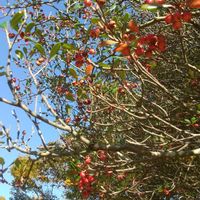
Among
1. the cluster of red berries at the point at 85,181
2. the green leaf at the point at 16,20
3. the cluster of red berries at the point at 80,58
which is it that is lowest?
the cluster of red berries at the point at 85,181

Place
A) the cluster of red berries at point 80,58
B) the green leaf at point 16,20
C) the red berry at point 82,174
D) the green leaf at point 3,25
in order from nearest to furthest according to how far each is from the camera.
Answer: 1. the green leaf at point 16,20
2. the green leaf at point 3,25
3. the cluster of red berries at point 80,58
4. the red berry at point 82,174

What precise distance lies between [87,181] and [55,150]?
177cm

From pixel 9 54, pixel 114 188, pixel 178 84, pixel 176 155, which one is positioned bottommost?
pixel 176 155

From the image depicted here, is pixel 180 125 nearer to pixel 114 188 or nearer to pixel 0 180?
pixel 114 188

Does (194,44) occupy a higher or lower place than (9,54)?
higher

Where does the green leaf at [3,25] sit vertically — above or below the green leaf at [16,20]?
above

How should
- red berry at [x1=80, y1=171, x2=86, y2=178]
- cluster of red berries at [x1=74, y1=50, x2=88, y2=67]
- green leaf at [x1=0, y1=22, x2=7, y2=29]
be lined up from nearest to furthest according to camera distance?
green leaf at [x1=0, y1=22, x2=7, y2=29] < cluster of red berries at [x1=74, y1=50, x2=88, y2=67] < red berry at [x1=80, y1=171, x2=86, y2=178]

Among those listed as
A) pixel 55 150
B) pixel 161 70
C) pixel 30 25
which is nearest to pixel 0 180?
pixel 55 150

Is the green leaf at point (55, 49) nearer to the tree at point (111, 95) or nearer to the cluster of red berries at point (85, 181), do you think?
the tree at point (111, 95)

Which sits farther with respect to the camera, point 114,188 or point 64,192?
point 64,192

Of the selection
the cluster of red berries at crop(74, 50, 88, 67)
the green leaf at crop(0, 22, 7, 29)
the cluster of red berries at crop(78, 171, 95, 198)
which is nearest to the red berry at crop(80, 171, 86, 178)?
the cluster of red berries at crop(78, 171, 95, 198)

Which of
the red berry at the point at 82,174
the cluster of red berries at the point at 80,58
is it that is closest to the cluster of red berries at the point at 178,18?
the cluster of red berries at the point at 80,58

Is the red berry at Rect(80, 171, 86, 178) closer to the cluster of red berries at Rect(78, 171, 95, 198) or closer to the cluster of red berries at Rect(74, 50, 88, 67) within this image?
the cluster of red berries at Rect(78, 171, 95, 198)

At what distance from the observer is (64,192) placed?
19.9 metres
